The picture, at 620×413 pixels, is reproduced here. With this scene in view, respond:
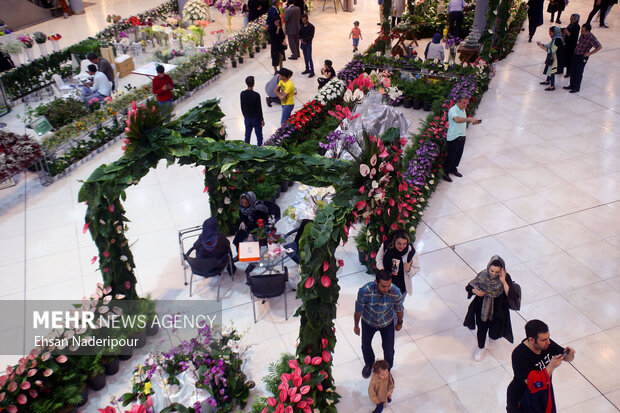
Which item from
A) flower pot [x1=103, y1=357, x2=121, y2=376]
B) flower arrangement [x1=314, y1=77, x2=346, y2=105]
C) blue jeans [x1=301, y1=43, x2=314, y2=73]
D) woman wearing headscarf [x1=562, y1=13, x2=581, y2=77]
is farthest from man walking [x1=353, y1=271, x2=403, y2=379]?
woman wearing headscarf [x1=562, y1=13, x2=581, y2=77]

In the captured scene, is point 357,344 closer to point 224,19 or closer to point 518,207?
point 518,207

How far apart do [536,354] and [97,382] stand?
163 inches

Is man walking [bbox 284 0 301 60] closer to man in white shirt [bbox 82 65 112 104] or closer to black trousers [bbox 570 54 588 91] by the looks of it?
man in white shirt [bbox 82 65 112 104]

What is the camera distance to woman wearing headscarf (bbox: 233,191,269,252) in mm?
6852

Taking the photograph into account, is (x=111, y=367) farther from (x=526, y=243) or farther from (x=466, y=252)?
(x=526, y=243)

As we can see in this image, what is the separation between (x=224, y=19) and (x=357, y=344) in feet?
51.0

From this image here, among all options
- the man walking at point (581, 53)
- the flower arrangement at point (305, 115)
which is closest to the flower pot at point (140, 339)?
the flower arrangement at point (305, 115)

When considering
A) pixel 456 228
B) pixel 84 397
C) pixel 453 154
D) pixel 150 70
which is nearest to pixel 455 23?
pixel 453 154

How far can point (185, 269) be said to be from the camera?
7.08 metres

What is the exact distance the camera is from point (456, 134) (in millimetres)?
8242

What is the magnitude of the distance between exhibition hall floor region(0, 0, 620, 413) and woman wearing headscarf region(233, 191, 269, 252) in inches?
23.3

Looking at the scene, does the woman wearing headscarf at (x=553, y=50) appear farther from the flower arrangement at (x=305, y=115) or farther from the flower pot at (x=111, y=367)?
the flower pot at (x=111, y=367)

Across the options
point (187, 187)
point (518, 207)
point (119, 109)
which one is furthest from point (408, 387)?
point (119, 109)

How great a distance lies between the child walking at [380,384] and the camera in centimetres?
475
